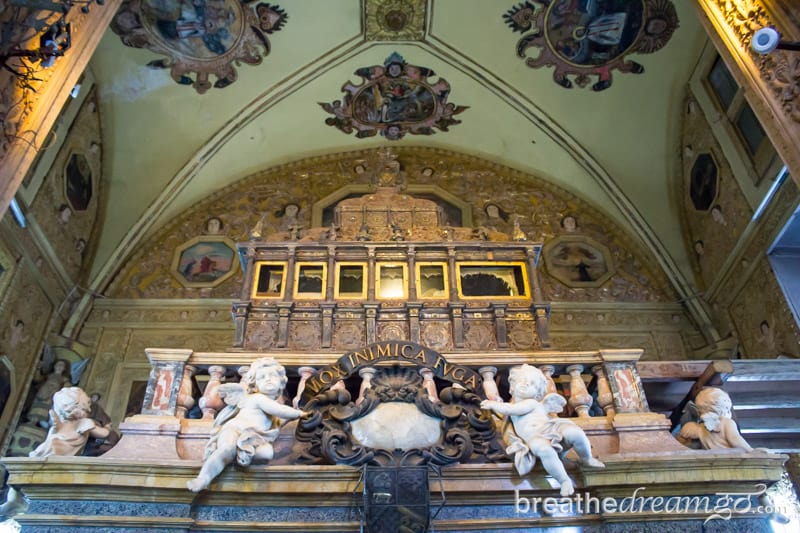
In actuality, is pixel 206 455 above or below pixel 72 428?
below

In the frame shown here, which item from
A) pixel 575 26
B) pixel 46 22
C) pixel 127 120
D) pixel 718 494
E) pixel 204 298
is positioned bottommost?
pixel 718 494

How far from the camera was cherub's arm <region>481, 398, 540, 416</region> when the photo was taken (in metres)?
4.76

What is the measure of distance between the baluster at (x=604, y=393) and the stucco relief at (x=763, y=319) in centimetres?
499

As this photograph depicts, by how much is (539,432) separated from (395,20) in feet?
30.1

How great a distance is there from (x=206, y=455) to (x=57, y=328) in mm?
7668

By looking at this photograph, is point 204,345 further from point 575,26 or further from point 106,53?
point 575,26

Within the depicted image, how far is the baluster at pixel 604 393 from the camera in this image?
5.33 metres

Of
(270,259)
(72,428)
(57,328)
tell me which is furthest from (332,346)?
(57,328)

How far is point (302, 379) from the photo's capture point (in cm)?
548

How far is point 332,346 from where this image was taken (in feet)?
Result: 27.2

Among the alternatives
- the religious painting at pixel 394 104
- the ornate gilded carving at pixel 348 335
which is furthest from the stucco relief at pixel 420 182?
the ornate gilded carving at pixel 348 335

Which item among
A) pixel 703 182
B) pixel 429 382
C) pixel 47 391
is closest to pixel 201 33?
pixel 47 391

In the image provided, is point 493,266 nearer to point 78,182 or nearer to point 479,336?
point 479,336

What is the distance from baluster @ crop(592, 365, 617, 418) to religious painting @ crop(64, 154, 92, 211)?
31.7ft
